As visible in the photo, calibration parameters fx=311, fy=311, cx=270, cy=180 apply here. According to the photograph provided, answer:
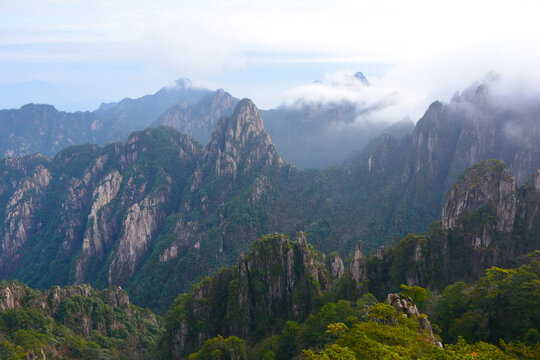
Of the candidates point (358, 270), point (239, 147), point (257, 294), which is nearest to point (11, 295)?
point (257, 294)

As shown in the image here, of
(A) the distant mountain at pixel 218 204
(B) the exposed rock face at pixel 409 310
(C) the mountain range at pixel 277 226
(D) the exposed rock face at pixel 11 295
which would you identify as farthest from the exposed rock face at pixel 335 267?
(D) the exposed rock face at pixel 11 295

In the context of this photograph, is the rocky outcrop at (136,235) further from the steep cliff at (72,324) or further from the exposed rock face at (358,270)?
the exposed rock face at (358,270)

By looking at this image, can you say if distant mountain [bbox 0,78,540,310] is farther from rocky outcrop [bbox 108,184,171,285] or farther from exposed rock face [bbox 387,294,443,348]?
exposed rock face [bbox 387,294,443,348]

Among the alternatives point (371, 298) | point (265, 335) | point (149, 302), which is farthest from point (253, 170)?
point (371, 298)

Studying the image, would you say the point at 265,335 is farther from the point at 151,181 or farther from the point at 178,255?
the point at 151,181

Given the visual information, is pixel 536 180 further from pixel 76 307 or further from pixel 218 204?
pixel 218 204
